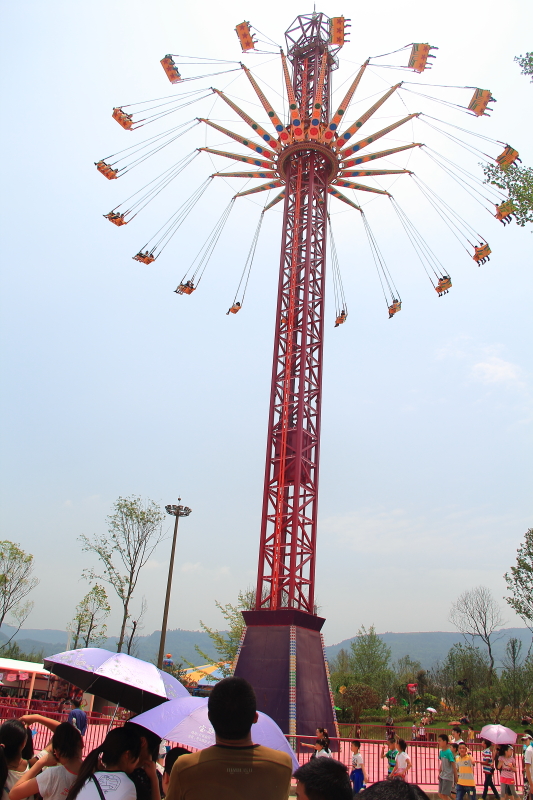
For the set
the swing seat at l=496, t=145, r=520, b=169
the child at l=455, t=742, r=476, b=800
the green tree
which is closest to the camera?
the child at l=455, t=742, r=476, b=800

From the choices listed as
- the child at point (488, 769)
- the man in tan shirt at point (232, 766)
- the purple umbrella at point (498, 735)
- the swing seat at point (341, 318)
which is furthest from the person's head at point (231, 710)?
the swing seat at point (341, 318)

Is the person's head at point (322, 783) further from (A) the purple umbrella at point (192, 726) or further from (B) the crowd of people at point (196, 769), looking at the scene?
(A) the purple umbrella at point (192, 726)

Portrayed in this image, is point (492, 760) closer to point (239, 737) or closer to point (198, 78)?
point (239, 737)

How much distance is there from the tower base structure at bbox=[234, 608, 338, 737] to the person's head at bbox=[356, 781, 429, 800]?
15839mm

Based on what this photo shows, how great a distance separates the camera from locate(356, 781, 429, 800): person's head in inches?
81.5

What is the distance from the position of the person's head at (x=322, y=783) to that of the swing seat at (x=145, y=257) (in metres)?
22.9

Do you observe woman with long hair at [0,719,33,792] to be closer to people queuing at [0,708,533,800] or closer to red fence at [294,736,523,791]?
people queuing at [0,708,533,800]

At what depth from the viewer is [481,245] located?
23797 millimetres

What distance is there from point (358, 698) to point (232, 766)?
117ft

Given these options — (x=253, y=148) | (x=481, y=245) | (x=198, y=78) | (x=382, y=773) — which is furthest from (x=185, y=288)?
(x=382, y=773)

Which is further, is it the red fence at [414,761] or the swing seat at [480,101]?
the swing seat at [480,101]

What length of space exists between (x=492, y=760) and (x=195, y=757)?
13.7 metres

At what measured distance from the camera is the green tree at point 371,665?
1748 inches

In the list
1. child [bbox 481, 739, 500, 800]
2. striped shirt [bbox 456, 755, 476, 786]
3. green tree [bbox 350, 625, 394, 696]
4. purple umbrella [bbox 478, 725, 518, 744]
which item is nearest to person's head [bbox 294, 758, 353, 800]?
striped shirt [bbox 456, 755, 476, 786]
